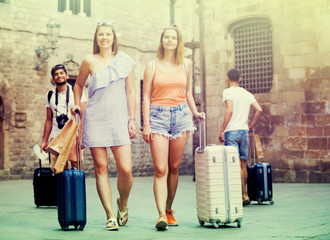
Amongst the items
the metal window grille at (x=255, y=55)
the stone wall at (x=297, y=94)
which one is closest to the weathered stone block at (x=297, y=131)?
the stone wall at (x=297, y=94)

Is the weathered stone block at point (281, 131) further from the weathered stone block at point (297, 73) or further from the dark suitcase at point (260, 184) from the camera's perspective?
the dark suitcase at point (260, 184)

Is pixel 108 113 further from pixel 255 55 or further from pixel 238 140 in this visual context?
pixel 255 55

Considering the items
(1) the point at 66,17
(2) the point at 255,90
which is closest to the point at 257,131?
(2) the point at 255,90

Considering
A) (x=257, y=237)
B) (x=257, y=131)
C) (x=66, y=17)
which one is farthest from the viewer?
(x=66, y=17)

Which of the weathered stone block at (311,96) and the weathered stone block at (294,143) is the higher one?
the weathered stone block at (311,96)

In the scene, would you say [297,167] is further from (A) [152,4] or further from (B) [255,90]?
(A) [152,4]

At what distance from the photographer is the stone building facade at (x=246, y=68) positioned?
1449cm

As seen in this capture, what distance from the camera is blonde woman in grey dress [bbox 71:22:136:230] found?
6.27m

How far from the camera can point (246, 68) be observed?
15992mm

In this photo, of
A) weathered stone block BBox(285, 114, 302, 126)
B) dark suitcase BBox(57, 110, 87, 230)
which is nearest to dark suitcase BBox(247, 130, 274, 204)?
dark suitcase BBox(57, 110, 87, 230)

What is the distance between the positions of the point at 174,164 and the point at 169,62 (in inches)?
39.0

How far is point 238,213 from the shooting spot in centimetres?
622

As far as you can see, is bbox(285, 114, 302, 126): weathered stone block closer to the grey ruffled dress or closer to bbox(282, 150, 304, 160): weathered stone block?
bbox(282, 150, 304, 160): weathered stone block

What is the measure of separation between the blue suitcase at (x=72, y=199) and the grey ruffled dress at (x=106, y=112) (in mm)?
353
